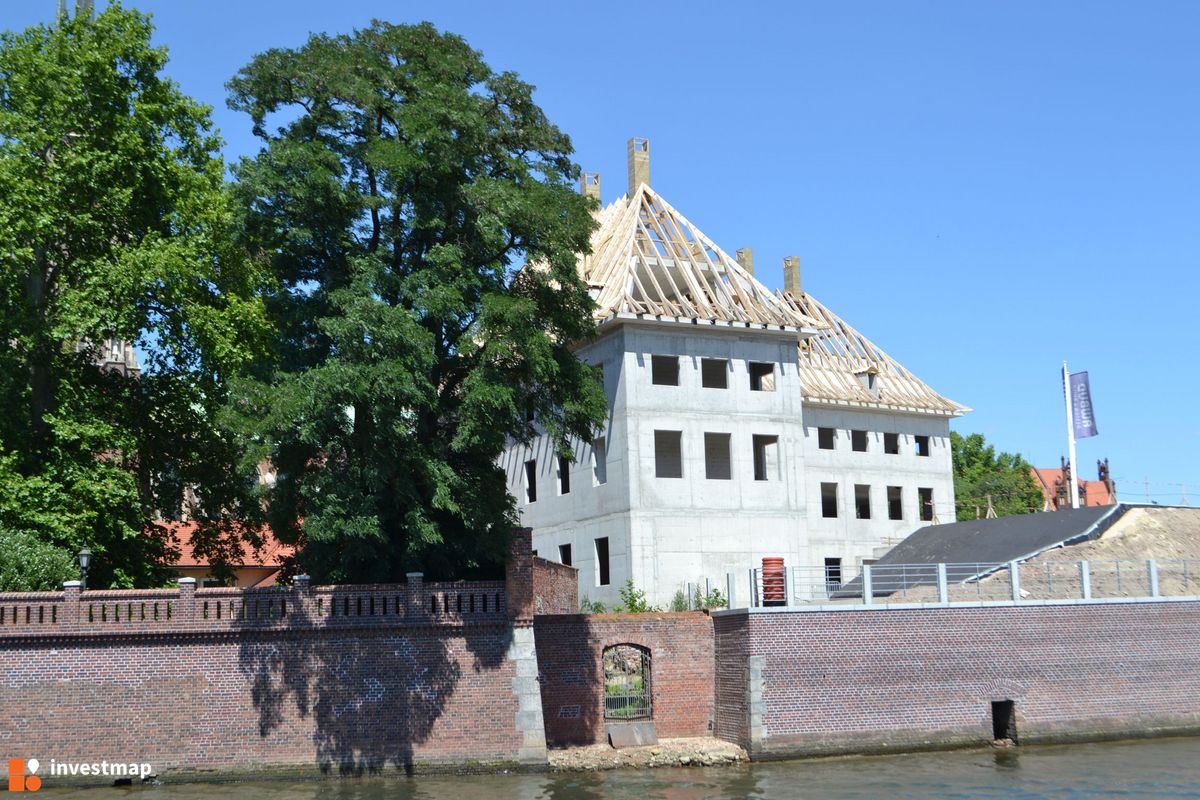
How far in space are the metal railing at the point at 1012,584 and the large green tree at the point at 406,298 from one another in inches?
262

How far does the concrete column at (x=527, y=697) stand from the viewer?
80.1 feet

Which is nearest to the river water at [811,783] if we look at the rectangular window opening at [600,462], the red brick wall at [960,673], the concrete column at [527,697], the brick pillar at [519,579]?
the concrete column at [527,697]

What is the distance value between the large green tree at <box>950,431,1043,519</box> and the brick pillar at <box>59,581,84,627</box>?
176ft

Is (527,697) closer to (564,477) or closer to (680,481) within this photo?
(680,481)

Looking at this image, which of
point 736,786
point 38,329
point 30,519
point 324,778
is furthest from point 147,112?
point 736,786

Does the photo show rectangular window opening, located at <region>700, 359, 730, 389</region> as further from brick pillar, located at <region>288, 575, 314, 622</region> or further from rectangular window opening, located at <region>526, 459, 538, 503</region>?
brick pillar, located at <region>288, 575, 314, 622</region>

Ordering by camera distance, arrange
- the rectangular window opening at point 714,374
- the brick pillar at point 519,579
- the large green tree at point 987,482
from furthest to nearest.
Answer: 1. the large green tree at point 987,482
2. the rectangular window opening at point 714,374
3. the brick pillar at point 519,579

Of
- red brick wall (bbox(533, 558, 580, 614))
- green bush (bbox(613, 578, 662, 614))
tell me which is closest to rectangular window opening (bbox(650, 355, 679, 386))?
green bush (bbox(613, 578, 662, 614))

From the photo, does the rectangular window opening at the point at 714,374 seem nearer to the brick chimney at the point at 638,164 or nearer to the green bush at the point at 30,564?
the brick chimney at the point at 638,164

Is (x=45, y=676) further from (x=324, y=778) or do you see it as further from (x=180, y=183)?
(x=180, y=183)

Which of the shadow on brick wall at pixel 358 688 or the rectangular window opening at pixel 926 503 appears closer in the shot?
the shadow on brick wall at pixel 358 688

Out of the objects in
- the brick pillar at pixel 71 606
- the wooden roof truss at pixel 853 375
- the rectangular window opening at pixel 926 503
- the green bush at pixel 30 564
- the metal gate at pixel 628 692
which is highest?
the wooden roof truss at pixel 853 375

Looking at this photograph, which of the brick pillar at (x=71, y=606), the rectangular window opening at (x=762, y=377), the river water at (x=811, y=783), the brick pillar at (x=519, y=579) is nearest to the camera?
the river water at (x=811, y=783)

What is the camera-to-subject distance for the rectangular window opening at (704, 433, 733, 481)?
43312mm
